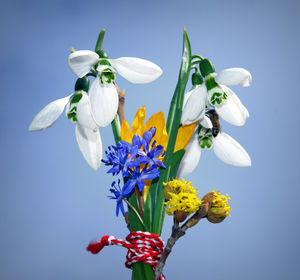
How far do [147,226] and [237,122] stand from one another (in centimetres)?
20

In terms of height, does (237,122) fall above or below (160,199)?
above

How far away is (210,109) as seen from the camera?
24.3 inches

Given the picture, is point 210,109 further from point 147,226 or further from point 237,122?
point 147,226

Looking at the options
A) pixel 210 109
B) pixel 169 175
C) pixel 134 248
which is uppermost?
Answer: pixel 210 109

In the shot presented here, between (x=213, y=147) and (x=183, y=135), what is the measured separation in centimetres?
5

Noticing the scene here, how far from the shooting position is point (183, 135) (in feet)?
2.01

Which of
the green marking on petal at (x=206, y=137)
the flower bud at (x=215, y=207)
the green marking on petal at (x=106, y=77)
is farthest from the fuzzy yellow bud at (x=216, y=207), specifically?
the green marking on petal at (x=106, y=77)

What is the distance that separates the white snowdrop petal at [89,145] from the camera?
0.58 metres

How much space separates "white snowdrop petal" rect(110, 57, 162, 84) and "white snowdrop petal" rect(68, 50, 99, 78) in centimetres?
4

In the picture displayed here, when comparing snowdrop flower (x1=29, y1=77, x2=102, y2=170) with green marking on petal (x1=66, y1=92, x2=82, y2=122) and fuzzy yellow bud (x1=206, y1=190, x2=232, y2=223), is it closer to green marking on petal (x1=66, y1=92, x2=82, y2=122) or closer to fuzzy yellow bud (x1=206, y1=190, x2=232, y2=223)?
green marking on petal (x1=66, y1=92, x2=82, y2=122)

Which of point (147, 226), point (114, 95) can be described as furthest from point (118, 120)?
point (147, 226)

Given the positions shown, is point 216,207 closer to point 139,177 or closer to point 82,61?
point 139,177

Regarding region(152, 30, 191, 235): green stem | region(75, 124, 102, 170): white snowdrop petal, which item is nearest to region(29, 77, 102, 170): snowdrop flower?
region(75, 124, 102, 170): white snowdrop petal

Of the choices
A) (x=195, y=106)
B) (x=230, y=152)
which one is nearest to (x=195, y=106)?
(x=195, y=106)
